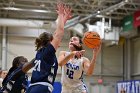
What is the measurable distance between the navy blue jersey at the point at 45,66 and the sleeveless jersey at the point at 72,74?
1.77m

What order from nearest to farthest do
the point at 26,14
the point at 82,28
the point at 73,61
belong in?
the point at 73,61
the point at 82,28
the point at 26,14

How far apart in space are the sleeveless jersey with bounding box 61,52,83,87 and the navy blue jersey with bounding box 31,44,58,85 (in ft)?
5.80

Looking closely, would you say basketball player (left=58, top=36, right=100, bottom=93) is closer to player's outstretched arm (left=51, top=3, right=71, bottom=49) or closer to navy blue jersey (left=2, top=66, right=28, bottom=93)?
navy blue jersey (left=2, top=66, right=28, bottom=93)

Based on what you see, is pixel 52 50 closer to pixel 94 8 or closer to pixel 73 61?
pixel 73 61

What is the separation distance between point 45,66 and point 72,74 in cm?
187

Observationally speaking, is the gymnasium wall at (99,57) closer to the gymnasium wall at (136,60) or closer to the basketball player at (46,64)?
the gymnasium wall at (136,60)

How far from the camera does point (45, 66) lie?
380 centimetres

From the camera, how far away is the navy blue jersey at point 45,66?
3.79 meters

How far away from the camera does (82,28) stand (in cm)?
1528

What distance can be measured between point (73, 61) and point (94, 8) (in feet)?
30.6

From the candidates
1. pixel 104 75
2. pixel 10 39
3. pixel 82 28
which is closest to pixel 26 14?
pixel 10 39

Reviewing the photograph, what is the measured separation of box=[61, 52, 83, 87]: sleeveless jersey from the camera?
5609 mm

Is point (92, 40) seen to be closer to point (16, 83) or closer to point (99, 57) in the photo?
point (16, 83)

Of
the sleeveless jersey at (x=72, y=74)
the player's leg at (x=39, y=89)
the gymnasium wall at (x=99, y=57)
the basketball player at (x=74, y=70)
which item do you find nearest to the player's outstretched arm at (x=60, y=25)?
the player's leg at (x=39, y=89)
